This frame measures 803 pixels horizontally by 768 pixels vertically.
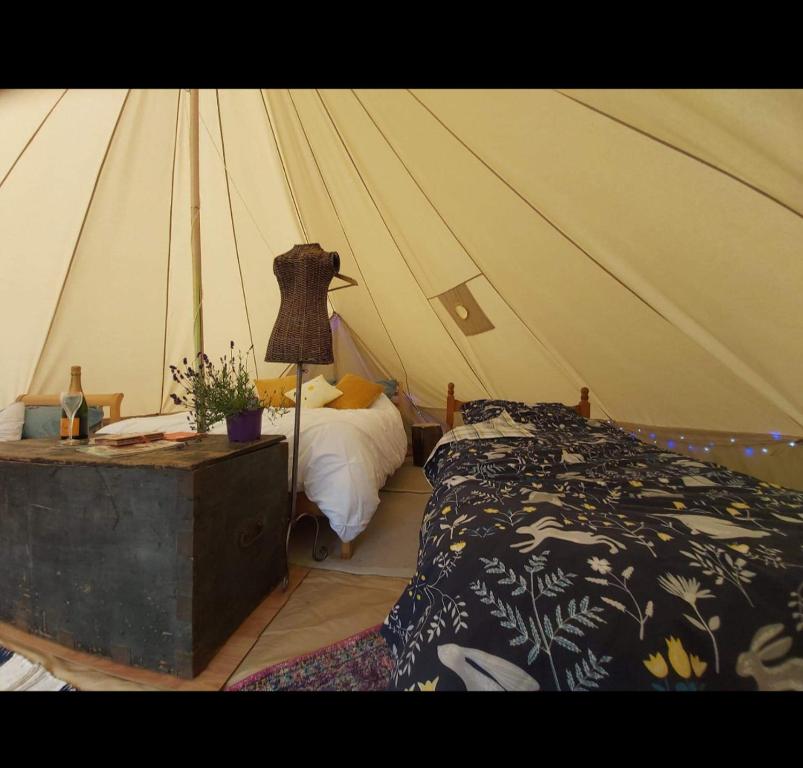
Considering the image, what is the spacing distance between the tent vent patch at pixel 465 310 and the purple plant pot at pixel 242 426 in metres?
1.47

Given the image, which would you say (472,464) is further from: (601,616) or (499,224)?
(499,224)

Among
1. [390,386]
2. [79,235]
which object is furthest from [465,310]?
[79,235]

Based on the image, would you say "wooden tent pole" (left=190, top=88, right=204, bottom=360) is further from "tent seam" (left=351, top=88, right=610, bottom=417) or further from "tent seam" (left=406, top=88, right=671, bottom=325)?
"tent seam" (left=406, top=88, right=671, bottom=325)

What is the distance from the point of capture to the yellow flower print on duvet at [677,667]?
0.45m

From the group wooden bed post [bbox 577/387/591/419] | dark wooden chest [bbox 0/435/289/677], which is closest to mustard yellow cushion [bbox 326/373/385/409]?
wooden bed post [bbox 577/387/591/419]

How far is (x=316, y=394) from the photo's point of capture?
2.86 meters

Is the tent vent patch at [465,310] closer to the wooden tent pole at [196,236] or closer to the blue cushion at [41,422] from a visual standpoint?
the wooden tent pole at [196,236]

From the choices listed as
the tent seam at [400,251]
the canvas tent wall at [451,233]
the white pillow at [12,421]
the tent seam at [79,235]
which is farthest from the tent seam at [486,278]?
the white pillow at [12,421]

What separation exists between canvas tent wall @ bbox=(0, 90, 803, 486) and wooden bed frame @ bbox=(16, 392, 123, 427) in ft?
0.37

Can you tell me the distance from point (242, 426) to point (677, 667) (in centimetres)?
128

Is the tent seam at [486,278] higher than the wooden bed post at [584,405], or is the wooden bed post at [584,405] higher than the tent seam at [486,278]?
the tent seam at [486,278]

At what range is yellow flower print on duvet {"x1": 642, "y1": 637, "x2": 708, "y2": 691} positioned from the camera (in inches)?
17.8
